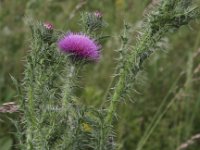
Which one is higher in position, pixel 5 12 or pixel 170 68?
pixel 5 12

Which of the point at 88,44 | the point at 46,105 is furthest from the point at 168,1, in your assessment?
the point at 46,105

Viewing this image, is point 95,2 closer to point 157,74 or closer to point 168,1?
point 157,74

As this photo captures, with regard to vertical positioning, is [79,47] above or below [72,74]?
above

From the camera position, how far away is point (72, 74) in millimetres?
2246

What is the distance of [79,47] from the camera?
85.7 inches

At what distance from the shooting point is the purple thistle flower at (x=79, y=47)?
2168mm

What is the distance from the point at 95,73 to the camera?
4.64 metres

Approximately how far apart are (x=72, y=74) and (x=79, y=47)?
0.14 m

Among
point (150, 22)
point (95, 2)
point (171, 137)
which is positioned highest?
point (95, 2)

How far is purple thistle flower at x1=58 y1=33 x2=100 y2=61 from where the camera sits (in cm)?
217

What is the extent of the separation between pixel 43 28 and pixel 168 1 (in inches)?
21.6

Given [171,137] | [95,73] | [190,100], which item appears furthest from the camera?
[95,73]

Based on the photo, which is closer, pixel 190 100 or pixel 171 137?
pixel 171 137

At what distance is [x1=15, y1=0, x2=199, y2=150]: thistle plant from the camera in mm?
2143
